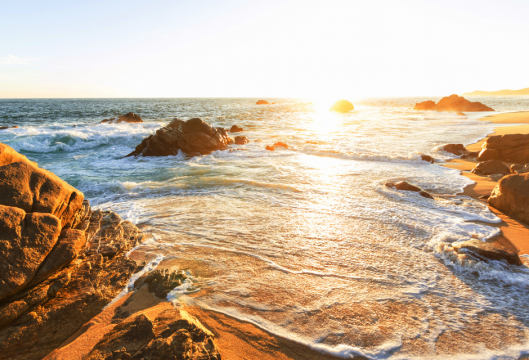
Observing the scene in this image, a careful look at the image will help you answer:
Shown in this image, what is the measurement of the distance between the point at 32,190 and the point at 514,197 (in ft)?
29.9

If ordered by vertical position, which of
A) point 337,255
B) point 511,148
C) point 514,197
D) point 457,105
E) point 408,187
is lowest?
point 337,255

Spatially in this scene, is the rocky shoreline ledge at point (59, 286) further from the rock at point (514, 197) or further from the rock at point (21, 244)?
the rock at point (514, 197)

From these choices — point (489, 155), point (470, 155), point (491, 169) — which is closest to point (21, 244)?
point (491, 169)

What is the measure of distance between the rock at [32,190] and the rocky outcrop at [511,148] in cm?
1447

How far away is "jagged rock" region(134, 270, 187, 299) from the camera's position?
355 cm

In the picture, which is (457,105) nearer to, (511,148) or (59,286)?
(511,148)

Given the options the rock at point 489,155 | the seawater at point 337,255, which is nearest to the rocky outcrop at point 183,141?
the seawater at point 337,255

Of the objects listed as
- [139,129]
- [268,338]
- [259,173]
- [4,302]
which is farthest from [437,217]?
[139,129]

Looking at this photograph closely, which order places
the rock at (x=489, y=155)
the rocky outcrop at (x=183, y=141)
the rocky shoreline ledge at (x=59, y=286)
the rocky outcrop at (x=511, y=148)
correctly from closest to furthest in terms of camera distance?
the rocky shoreline ledge at (x=59, y=286) < the rocky outcrop at (x=511, y=148) < the rock at (x=489, y=155) < the rocky outcrop at (x=183, y=141)

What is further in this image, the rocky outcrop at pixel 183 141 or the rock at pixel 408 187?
the rocky outcrop at pixel 183 141

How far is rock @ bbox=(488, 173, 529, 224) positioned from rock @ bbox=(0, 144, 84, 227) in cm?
874

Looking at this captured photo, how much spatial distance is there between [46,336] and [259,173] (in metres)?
7.59

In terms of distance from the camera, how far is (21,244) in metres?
3.04

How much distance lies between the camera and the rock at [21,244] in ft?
9.46
